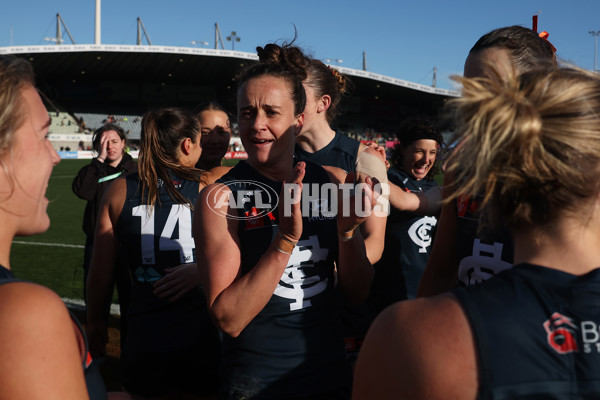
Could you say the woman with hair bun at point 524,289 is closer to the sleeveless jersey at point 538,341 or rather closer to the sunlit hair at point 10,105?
the sleeveless jersey at point 538,341

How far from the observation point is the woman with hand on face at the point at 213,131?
4.00 metres

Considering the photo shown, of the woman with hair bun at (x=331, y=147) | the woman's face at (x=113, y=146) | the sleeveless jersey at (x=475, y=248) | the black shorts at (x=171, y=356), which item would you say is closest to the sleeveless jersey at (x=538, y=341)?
the sleeveless jersey at (x=475, y=248)

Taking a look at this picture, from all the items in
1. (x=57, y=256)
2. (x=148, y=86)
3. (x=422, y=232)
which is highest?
(x=148, y=86)

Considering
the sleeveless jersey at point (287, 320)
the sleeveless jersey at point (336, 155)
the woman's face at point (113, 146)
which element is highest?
the woman's face at point (113, 146)

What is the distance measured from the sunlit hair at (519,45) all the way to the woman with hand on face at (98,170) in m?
3.69

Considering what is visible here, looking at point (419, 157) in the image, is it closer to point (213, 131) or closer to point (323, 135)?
point (323, 135)

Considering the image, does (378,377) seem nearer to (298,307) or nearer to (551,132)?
(551,132)

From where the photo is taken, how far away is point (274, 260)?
72.7 inches

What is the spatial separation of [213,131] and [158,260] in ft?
4.63

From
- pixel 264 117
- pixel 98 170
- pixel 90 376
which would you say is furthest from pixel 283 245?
pixel 98 170

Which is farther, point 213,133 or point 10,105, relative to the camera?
point 213,133

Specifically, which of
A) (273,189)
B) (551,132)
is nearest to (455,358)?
(551,132)

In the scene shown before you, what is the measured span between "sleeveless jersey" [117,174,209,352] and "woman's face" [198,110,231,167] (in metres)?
1.03

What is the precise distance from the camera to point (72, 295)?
6.47 meters
